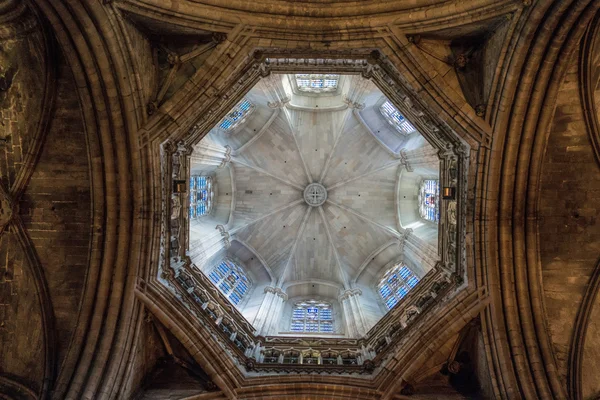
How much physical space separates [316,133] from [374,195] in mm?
5051

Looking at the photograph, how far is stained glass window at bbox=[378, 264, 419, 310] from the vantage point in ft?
57.4

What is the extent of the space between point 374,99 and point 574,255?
11.7 m

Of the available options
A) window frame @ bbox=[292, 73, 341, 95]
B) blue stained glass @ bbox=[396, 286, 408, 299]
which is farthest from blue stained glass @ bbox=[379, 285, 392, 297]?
window frame @ bbox=[292, 73, 341, 95]

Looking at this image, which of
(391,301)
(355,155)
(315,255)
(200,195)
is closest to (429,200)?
(391,301)

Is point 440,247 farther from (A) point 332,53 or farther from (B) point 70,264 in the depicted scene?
(B) point 70,264

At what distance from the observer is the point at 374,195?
23.2 m

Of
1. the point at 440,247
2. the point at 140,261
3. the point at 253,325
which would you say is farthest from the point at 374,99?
the point at 140,261

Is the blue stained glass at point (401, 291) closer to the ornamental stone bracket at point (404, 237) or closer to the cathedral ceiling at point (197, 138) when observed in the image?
the ornamental stone bracket at point (404, 237)

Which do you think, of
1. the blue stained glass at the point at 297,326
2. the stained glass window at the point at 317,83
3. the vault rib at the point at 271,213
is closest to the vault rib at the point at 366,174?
the vault rib at the point at 271,213

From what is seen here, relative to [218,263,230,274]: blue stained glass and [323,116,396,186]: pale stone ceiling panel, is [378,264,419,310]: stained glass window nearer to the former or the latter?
[323,116,396,186]: pale stone ceiling panel

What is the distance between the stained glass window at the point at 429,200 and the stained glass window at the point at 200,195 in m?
11.2

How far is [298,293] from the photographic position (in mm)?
21781

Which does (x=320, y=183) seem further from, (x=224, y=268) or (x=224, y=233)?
(x=224, y=268)

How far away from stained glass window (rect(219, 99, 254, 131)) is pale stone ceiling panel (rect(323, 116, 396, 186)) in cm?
568
